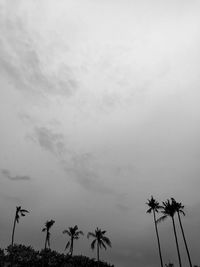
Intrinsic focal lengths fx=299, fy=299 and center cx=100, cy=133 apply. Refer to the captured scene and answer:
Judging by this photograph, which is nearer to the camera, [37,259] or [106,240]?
[37,259]

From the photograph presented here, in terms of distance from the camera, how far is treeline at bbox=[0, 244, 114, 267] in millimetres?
57719

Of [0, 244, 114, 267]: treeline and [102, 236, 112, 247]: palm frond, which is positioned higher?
[102, 236, 112, 247]: palm frond

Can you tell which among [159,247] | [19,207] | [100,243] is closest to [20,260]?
[19,207]

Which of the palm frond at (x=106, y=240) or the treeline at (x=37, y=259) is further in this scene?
the palm frond at (x=106, y=240)

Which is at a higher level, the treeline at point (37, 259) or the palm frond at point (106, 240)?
the palm frond at point (106, 240)

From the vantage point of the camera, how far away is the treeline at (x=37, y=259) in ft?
189

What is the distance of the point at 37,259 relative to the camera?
60.3 meters

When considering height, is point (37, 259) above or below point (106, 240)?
below

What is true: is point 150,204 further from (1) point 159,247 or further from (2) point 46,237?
(2) point 46,237

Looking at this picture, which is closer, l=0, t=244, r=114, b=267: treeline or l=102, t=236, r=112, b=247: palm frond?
l=0, t=244, r=114, b=267: treeline

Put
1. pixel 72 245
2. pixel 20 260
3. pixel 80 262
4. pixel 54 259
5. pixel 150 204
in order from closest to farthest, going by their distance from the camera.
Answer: pixel 20 260
pixel 54 259
pixel 80 262
pixel 150 204
pixel 72 245

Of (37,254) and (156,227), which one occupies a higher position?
(156,227)

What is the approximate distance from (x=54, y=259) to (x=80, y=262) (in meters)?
7.39

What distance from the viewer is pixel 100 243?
74688 mm
